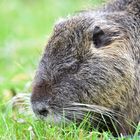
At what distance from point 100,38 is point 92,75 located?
30cm

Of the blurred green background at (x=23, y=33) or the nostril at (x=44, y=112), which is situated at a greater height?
the blurred green background at (x=23, y=33)

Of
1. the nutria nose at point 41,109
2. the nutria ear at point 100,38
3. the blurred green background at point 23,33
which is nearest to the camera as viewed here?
the nutria nose at point 41,109

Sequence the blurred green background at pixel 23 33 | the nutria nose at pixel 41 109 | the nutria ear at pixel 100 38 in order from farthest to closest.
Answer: the blurred green background at pixel 23 33
the nutria ear at pixel 100 38
the nutria nose at pixel 41 109

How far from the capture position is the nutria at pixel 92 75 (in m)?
4.59

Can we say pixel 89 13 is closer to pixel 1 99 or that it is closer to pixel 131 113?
pixel 131 113

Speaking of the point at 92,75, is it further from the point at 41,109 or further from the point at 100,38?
the point at 41,109

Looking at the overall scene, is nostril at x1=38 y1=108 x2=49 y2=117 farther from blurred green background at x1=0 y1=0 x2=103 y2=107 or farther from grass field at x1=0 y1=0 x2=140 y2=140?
blurred green background at x1=0 y1=0 x2=103 y2=107

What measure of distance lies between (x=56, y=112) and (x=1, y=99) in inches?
62.3

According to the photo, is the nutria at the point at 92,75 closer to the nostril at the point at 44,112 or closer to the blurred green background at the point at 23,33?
the nostril at the point at 44,112

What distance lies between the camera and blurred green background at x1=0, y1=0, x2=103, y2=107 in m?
6.87

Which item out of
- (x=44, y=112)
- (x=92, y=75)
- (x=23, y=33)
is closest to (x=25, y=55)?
(x=23, y=33)

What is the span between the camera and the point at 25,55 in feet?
28.9

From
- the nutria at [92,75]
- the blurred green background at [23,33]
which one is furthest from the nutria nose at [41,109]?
the blurred green background at [23,33]

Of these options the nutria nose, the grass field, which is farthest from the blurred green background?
the nutria nose
